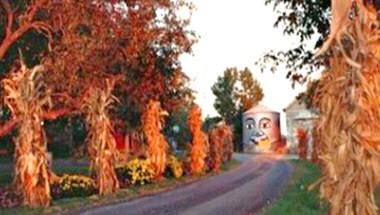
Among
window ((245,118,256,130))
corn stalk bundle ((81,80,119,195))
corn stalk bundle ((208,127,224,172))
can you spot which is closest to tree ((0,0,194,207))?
corn stalk bundle ((81,80,119,195))

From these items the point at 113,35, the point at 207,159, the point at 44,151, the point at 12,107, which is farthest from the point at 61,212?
the point at 207,159

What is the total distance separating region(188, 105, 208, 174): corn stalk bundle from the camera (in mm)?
36344

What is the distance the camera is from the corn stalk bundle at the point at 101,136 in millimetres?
24641

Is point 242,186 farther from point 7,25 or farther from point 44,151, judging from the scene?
point 7,25

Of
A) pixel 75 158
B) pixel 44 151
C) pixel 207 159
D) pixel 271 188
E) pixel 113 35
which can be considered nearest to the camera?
pixel 44 151

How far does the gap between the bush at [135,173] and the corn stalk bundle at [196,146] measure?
21.5ft

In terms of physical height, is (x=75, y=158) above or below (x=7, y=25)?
below

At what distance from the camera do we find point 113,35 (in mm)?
23203

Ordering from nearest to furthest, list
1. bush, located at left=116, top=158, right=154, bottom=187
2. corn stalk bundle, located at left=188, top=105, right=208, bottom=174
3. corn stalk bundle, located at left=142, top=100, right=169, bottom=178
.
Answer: bush, located at left=116, top=158, right=154, bottom=187 < corn stalk bundle, located at left=142, top=100, right=169, bottom=178 < corn stalk bundle, located at left=188, top=105, right=208, bottom=174

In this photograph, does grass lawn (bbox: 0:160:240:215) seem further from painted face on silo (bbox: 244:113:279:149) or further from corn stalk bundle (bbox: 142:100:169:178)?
painted face on silo (bbox: 244:113:279:149)

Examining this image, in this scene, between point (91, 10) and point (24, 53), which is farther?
point (24, 53)

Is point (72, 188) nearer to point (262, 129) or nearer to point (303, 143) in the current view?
point (303, 143)

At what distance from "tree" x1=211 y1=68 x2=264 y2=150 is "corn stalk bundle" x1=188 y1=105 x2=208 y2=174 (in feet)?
154

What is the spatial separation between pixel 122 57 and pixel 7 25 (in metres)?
4.12
